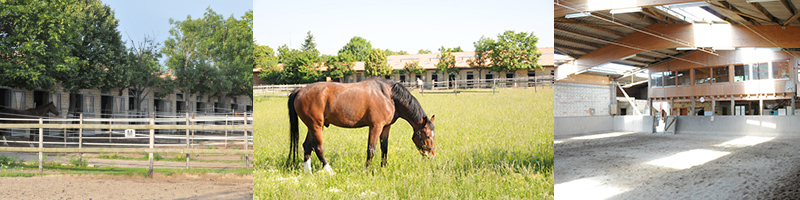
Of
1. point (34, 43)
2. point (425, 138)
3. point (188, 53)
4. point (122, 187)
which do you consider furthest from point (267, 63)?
point (34, 43)

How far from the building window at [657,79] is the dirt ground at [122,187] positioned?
1166 centimetres

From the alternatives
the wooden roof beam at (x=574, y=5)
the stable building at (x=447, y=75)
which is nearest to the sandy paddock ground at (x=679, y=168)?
the wooden roof beam at (x=574, y=5)

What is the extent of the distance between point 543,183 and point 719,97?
11958 millimetres

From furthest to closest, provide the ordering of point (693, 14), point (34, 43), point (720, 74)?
point (720, 74) → point (34, 43) → point (693, 14)

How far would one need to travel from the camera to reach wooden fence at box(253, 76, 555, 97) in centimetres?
353

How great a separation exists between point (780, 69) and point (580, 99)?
5375 mm

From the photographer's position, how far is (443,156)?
3.40m

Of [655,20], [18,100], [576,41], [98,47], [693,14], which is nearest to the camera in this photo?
[693,14]

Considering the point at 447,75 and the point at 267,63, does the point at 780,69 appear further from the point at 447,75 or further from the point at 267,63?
the point at 267,63

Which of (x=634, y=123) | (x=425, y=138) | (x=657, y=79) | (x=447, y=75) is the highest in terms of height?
(x=657, y=79)

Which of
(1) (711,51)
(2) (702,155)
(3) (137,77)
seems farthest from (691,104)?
(3) (137,77)

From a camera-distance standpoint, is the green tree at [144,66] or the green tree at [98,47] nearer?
the green tree at [98,47]

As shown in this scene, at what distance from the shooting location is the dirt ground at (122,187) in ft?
21.2

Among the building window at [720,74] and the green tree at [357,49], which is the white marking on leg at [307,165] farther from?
the building window at [720,74]
